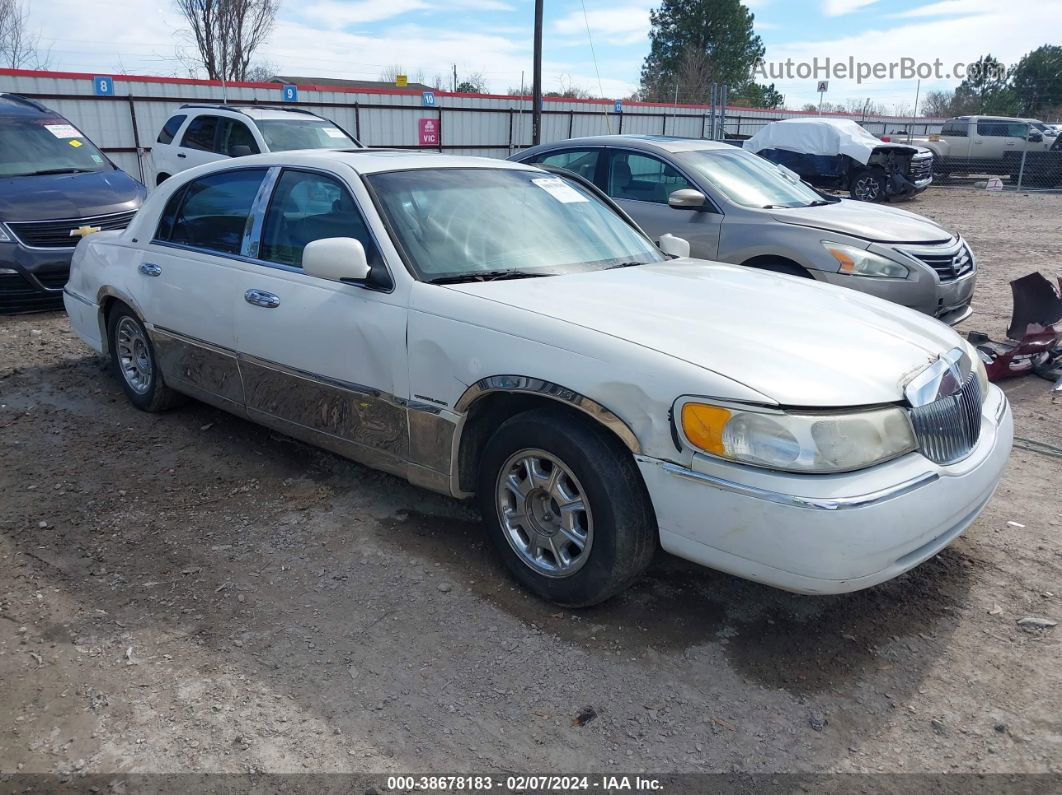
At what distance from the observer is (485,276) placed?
3.52 meters

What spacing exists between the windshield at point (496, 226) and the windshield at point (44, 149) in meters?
6.37

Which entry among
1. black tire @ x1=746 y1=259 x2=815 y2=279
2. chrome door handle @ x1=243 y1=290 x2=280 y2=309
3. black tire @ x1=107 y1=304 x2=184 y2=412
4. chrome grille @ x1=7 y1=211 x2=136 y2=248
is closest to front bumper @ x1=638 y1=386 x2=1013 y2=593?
chrome door handle @ x1=243 y1=290 x2=280 y2=309

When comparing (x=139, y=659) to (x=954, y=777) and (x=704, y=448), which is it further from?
(x=954, y=777)

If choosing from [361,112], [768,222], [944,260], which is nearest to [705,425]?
[768,222]

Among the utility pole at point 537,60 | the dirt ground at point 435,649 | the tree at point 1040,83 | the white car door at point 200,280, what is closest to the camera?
the dirt ground at point 435,649

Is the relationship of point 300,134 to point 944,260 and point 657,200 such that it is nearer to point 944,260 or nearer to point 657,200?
point 657,200

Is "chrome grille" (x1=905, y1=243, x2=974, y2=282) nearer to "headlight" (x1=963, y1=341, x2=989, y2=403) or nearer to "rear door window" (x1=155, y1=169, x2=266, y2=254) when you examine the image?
"headlight" (x1=963, y1=341, x2=989, y2=403)

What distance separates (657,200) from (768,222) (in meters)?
1.06

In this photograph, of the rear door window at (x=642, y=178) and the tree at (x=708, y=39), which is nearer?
the rear door window at (x=642, y=178)

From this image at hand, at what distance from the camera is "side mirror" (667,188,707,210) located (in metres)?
6.62

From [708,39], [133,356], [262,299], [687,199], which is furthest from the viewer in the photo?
[708,39]

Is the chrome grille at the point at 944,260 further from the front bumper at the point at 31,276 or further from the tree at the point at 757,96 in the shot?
the tree at the point at 757,96

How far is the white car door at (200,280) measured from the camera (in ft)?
13.9

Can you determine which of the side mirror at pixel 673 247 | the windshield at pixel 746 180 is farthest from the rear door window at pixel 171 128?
the side mirror at pixel 673 247
